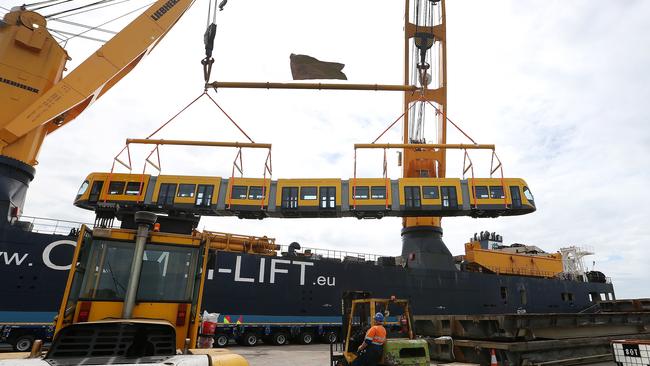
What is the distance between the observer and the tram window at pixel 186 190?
73.2 feet

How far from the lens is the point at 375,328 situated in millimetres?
6734

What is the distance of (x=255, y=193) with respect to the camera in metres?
22.8

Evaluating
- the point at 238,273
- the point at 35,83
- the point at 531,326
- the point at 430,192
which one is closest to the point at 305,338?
the point at 238,273

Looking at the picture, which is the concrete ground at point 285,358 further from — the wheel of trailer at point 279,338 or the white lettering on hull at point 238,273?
the white lettering on hull at point 238,273

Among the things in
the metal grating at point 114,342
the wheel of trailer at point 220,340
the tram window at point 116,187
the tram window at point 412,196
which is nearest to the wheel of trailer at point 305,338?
the wheel of trailer at point 220,340

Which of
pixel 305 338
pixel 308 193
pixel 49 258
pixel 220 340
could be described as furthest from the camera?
pixel 308 193

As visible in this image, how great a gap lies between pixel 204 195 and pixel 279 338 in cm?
944

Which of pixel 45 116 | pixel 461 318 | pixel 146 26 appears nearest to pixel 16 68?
pixel 45 116

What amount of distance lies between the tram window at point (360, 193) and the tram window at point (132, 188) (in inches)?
521

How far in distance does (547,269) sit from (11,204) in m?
38.4

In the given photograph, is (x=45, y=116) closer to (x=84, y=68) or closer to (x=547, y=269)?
(x=84, y=68)

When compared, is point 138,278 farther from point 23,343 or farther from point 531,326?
point 23,343

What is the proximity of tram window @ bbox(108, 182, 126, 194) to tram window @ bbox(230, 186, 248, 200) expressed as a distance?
6.57 m

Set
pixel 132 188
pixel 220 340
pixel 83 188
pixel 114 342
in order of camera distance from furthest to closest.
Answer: pixel 132 188 → pixel 83 188 → pixel 220 340 → pixel 114 342
